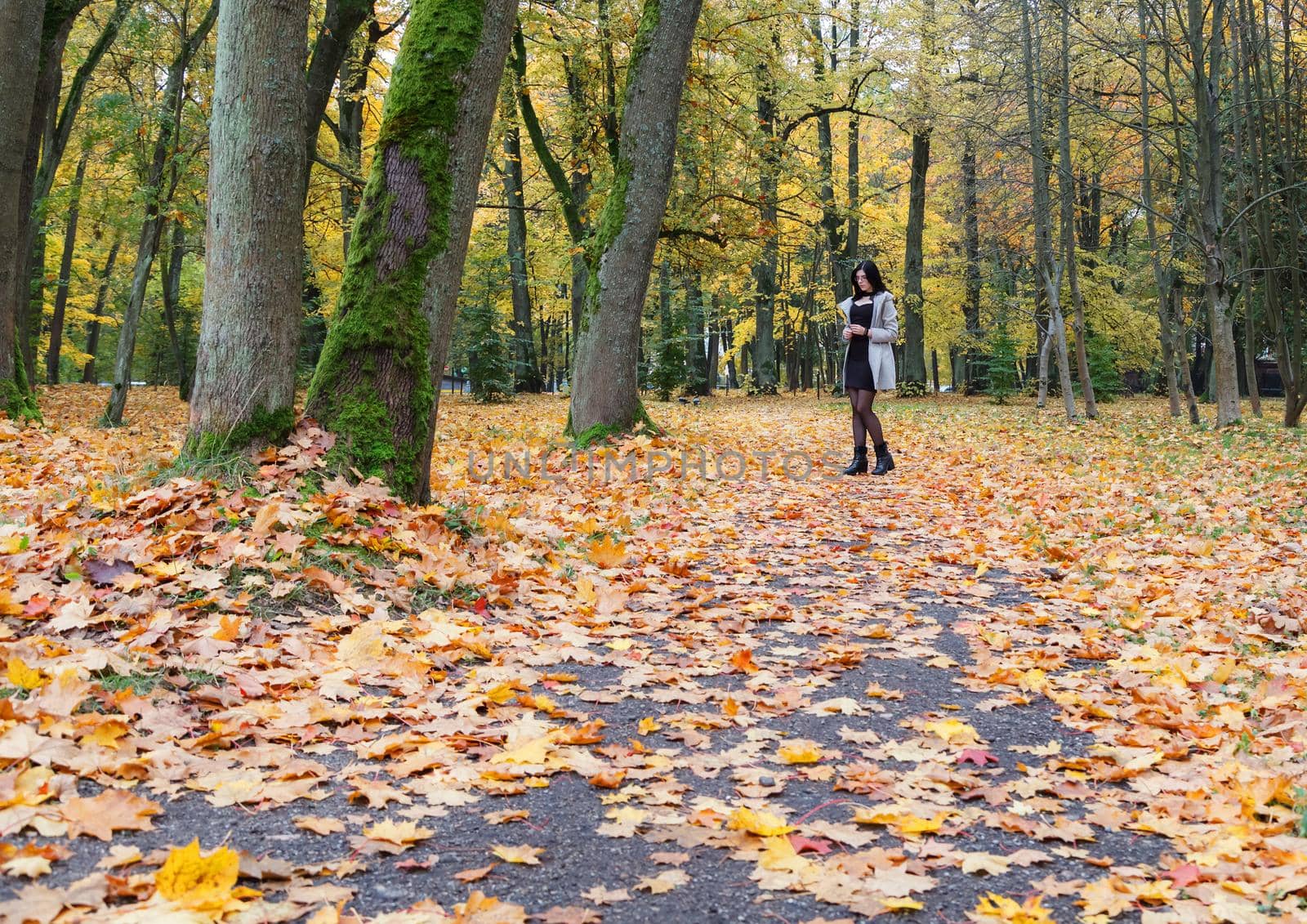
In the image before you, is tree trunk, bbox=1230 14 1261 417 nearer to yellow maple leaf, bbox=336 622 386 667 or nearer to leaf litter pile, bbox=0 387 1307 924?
leaf litter pile, bbox=0 387 1307 924

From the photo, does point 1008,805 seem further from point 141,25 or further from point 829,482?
point 141,25

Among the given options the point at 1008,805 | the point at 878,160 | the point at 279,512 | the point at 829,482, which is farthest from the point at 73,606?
the point at 878,160

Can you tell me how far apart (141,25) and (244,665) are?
43.1 ft

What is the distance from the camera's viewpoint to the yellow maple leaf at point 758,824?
2592 mm

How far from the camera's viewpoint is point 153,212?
1337 cm

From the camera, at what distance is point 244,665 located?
3508 mm

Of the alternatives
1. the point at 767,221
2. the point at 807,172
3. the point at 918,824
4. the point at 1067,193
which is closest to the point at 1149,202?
the point at 1067,193

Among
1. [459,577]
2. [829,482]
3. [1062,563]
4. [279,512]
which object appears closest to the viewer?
[279,512]

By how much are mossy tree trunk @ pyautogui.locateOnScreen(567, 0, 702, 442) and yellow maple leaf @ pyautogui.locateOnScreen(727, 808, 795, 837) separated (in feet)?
26.6

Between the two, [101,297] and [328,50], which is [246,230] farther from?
[101,297]

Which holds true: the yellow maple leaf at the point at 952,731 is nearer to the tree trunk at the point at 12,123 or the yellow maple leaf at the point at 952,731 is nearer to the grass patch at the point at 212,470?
the grass patch at the point at 212,470

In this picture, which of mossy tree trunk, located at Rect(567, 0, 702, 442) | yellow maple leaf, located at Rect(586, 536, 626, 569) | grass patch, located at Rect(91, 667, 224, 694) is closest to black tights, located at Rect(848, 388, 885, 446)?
mossy tree trunk, located at Rect(567, 0, 702, 442)

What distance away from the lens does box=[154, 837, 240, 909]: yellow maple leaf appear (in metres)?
2.01

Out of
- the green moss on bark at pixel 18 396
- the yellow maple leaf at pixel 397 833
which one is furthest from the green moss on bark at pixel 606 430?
the yellow maple leaf at pixel 397 833
